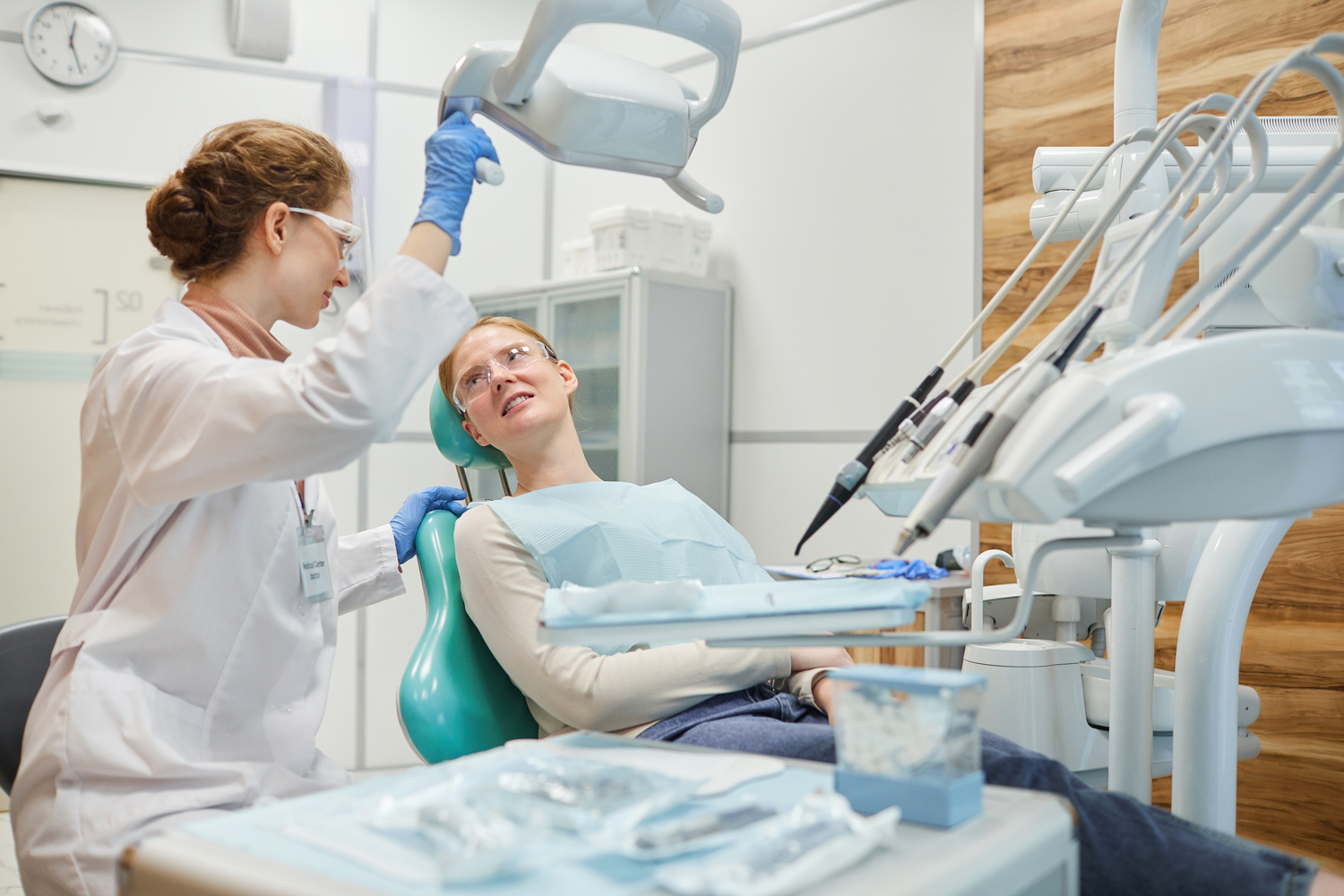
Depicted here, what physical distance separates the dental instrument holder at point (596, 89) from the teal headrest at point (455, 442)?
0.68 meters

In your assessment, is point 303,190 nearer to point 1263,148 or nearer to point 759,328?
point 1263,148

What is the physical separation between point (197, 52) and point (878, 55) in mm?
2336

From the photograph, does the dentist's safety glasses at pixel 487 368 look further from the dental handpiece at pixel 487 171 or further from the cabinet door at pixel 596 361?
the cabinet door at pixel 596 361

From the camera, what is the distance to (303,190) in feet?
4.42

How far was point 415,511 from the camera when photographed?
1803mm

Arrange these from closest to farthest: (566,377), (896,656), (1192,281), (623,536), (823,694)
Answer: (823,694), (623,536), (566,377), (1192,281), (896,656)

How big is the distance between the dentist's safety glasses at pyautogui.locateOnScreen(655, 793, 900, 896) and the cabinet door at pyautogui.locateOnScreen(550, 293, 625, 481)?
9.01 feet

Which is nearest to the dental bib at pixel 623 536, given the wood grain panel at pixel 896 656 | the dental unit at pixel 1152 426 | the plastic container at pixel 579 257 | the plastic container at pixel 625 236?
the dental unit at pixel 1152 426

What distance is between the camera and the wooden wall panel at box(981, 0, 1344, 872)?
2.36m

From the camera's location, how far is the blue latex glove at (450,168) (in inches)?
46.7

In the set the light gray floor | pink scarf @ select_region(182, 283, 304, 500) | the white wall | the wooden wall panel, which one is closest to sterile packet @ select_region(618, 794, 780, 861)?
pink scarf @ select_region(182, 283, 304, 500)

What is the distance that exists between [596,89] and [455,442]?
855 millimetres

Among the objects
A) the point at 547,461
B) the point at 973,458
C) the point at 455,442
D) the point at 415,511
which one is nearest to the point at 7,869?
the point at 415,511

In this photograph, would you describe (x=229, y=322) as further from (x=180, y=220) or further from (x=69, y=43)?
(x=69, y=43)
